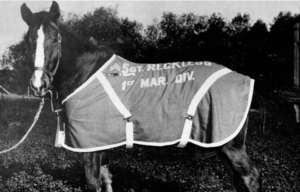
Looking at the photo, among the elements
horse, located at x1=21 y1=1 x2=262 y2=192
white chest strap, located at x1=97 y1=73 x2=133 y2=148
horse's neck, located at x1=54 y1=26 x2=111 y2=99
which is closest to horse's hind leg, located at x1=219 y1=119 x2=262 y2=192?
horse, located at x1=21 y1=1 x2=262 y2=192

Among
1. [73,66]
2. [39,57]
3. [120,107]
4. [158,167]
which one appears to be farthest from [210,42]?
[39,57]

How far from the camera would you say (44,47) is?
3.31 m

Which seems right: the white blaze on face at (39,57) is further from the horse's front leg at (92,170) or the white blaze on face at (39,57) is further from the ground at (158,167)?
the ground at (158,167)

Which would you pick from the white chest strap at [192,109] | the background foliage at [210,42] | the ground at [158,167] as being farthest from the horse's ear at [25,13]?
the background foliage at [210,42]

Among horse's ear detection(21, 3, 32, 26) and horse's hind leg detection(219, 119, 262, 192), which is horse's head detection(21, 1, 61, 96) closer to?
horse's ear detection(21, 3, 32, 26)

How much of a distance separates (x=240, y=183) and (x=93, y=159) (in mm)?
1774

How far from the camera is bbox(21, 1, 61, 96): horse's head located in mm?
3254

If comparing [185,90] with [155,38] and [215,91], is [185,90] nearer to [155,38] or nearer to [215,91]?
[215,91]

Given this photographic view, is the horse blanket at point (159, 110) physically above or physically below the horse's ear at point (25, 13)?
below

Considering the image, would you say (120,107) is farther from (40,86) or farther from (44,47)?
(44,47)

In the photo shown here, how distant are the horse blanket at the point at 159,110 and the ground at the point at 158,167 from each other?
57 centimetres

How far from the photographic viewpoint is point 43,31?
333 cm

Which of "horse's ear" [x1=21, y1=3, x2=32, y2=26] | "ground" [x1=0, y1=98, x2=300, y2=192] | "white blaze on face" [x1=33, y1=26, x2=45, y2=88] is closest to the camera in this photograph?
"white blaze on face" [x1=33, y1=26, x2=45, y2=88]

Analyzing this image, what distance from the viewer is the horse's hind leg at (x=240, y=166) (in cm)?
325
